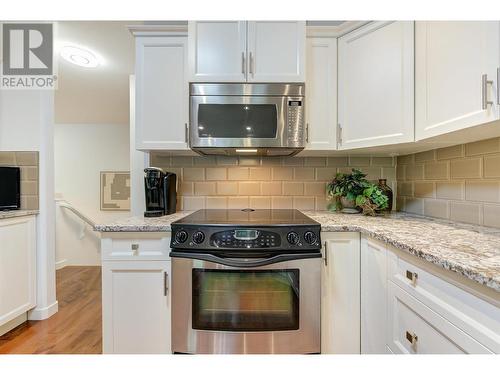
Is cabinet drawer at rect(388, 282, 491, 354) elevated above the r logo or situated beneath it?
situated beneath

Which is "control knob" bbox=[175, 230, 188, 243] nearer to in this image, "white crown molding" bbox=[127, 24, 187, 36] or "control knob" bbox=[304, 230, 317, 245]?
"control knob" bbox=[304, 230, 317, 245]

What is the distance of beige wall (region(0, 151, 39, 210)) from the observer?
7.23 feet

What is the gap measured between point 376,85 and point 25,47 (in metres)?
2.73

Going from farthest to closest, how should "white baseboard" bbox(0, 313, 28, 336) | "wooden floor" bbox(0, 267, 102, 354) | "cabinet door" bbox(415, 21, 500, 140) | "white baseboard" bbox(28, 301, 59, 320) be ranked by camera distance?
"white baseboard" bbox(28, 301, 59, 320), "white baseboard" bbox(0, 313, 28, 336), "wooden floor" bbox(0, 267, 102, 354), "cabinet door" bbox(415, 21, 500, 140)

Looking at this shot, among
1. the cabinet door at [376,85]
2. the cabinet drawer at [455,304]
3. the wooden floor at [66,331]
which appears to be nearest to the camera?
the cabinet drawer at [455,304]

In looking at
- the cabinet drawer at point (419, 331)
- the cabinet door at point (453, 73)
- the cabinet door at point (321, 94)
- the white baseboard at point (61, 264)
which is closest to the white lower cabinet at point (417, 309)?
the cabinet drawer at point (419, 331)

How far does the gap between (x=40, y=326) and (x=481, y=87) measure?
3.24 m

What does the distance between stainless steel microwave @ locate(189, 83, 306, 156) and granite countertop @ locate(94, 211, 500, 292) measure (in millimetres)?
607

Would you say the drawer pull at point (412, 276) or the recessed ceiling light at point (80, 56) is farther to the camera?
the recessed ceiling light at point (80, 56)

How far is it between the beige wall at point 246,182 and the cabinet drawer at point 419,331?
1053 mm

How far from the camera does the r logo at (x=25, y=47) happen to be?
2.11 metres

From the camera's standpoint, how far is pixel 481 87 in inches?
39.2

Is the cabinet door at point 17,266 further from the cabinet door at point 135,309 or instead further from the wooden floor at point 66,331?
the cabinet door at point 135,309

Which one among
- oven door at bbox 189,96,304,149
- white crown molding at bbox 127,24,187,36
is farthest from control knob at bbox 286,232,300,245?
white crown molding at bbox 127,24,187,36
